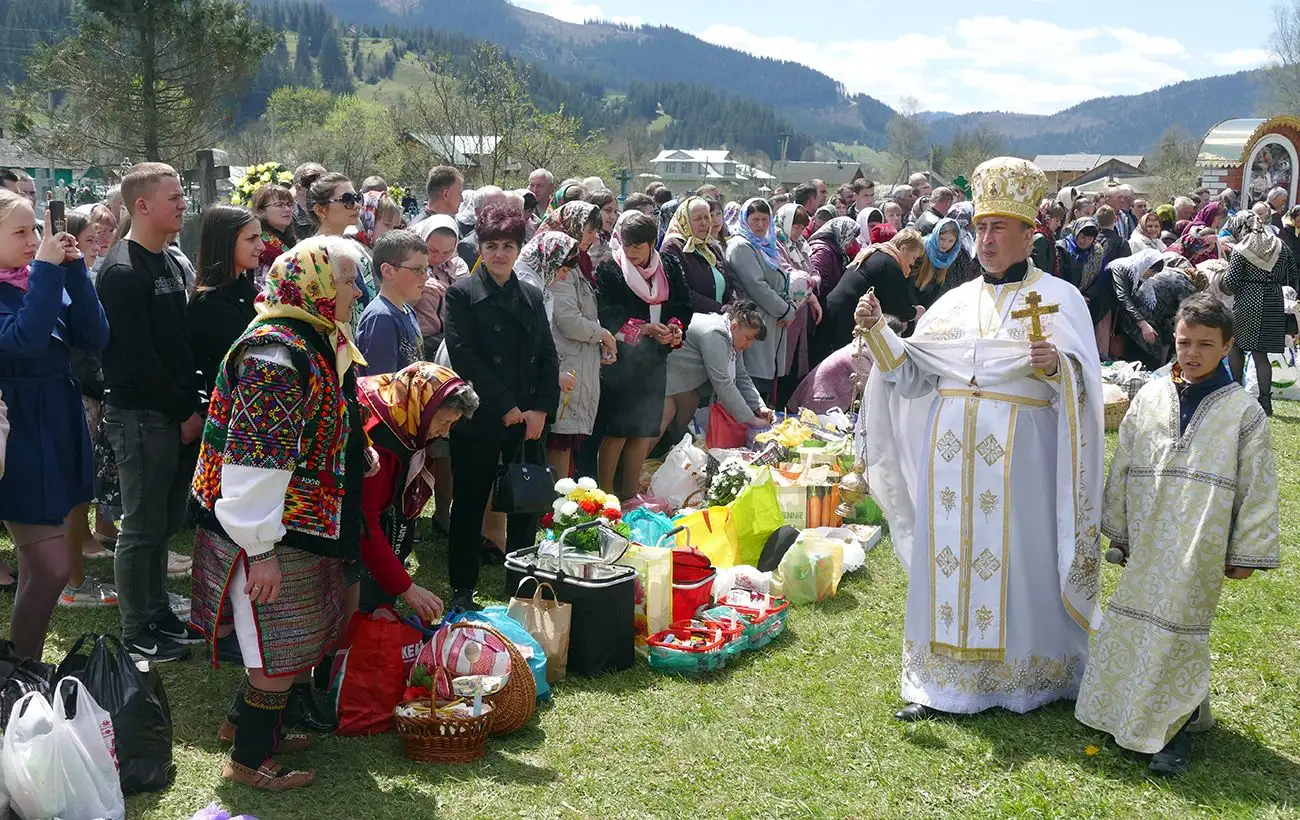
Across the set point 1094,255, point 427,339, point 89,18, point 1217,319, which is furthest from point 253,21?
point 1217,319

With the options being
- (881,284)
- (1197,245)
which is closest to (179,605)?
(881,284)

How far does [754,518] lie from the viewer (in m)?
7.05

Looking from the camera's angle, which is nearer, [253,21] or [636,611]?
[636,611]

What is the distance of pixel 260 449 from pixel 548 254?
3.38 meters

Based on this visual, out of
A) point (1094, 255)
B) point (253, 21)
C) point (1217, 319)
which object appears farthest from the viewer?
point (253, 21)

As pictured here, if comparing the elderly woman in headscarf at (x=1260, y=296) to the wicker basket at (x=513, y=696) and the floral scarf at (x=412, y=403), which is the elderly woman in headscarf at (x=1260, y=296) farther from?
the floral scarf at (x=412, y=403)

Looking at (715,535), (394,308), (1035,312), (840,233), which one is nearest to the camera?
(1035,312)

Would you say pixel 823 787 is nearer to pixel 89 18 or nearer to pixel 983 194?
pixel 983 194

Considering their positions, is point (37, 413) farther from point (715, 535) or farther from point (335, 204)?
point (715, 535)

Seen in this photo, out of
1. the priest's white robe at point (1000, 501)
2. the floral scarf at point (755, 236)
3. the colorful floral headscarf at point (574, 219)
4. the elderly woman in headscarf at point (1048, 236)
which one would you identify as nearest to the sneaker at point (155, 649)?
the colorful floral headscarf at point (574, 219)

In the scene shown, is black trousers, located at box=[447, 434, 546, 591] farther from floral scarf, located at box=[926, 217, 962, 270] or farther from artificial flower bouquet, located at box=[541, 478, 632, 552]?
floral scarf, located at box=[926, 217, 962, 270]

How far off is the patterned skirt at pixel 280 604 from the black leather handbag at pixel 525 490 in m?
1.79

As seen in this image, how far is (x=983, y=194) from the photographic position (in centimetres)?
482

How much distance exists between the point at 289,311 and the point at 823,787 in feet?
8.42
